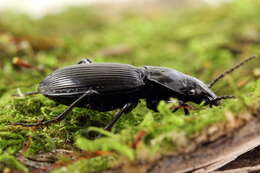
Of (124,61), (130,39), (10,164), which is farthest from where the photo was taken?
(130,39)

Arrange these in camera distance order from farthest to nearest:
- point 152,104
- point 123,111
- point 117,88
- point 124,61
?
point 124,61 < point 152,104 < point 117,88 < point 123,111

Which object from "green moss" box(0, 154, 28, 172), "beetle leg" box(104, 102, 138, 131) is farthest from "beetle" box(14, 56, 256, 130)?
"green moss" box(0, 154, 28, 172)

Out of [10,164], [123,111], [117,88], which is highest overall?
[117,88]

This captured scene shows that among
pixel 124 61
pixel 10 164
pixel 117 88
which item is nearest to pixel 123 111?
pixel 117 88

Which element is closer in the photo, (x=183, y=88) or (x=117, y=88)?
(x=117, y=88)

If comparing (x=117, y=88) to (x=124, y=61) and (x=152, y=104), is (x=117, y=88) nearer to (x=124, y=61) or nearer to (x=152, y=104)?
(x=152, y=104)

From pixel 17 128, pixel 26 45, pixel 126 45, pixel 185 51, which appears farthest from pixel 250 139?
pixel 126 45

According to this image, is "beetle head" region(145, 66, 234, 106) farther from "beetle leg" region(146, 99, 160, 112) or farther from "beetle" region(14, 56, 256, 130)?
"beetle leg" region(146, 99, 160, 112)

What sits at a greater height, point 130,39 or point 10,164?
point 130,39

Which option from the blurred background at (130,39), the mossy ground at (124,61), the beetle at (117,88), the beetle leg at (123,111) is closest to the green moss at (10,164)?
the mossy ground at (124,61)
